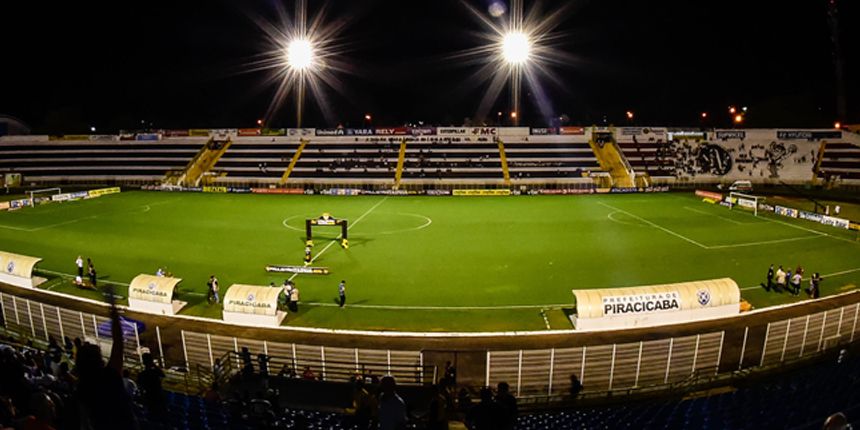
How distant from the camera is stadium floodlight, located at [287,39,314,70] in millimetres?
61906

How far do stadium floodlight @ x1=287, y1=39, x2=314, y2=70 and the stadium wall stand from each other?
1917 inches

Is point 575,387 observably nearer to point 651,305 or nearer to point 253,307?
point 651,305

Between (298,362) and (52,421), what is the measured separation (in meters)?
9.73

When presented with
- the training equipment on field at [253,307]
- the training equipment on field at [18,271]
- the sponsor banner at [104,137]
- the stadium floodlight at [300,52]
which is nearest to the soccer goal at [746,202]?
the training equipment on field at [253,307]

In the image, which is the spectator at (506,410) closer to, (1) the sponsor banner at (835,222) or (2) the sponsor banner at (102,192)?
(1) the sponsor banner at (835,222)

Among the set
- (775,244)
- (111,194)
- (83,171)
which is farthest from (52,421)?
(83,171)

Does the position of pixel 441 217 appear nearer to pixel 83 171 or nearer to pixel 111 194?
pixel 111 194

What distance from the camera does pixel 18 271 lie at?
21828 mm

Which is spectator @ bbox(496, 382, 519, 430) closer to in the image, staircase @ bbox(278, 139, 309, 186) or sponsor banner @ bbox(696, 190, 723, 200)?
sponsor banner @ bbox(696, 190, 723, 200)

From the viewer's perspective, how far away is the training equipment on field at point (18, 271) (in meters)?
21.7

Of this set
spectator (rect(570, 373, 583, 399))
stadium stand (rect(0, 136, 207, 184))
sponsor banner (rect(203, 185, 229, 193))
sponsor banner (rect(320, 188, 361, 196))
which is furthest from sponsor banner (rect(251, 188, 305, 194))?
spectator (rect(570, 373, 583, 399))

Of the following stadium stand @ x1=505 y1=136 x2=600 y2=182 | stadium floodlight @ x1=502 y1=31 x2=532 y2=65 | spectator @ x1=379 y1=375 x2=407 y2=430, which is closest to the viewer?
spectator @ x1=379 y1=375 x2=407 y2=430

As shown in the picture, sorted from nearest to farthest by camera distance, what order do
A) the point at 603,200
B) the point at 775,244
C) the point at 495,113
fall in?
the point at 775,244
the point at 603,200
the point at 495,113

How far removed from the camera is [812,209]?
42938 mm
